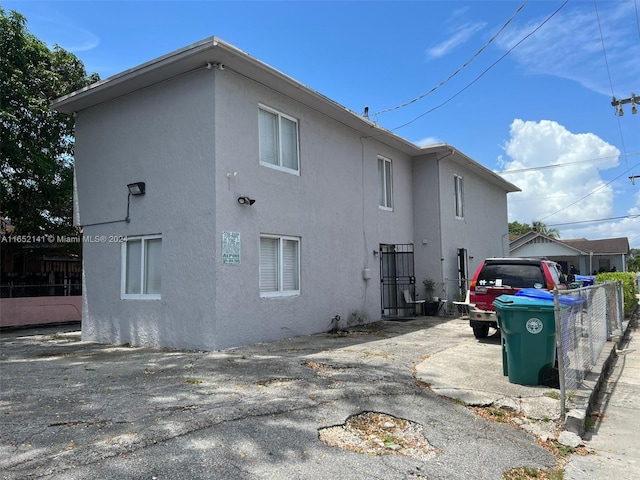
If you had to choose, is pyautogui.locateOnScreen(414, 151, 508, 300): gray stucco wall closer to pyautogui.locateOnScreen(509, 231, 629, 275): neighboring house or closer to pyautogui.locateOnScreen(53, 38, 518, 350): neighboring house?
pyautogui.locateOnScreen(53, 38, 518, 350): neighboring house

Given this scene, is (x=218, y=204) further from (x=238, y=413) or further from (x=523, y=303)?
(x=523, y=303)

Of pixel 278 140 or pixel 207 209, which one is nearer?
pixel 207 209

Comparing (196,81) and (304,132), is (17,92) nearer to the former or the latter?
(196,81)

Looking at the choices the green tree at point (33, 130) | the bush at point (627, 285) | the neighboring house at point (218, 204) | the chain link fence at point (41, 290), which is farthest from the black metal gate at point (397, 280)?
the chain link fence at point (41, 290)

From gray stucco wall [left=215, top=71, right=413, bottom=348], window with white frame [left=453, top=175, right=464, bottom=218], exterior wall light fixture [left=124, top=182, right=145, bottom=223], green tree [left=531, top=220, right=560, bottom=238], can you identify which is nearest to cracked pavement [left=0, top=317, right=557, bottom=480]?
gray stucco wall [left=215, top=71, right=413, bottom=348]

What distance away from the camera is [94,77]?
52.5 feet

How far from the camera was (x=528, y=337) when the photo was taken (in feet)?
19.6

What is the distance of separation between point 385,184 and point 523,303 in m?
8.86

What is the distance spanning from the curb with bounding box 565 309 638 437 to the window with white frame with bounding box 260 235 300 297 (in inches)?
227

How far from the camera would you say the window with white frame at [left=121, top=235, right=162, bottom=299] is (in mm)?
9336

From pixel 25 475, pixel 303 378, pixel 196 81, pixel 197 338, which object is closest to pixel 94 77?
pixel 196 81

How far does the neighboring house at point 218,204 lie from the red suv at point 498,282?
344 cm

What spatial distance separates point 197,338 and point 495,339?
20.1ft

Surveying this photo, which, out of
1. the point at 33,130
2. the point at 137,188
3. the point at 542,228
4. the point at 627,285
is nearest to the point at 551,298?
the point at 137,188
